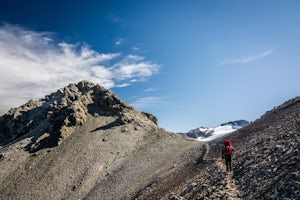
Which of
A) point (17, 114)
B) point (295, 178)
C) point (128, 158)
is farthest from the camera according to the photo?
point (17, 114)

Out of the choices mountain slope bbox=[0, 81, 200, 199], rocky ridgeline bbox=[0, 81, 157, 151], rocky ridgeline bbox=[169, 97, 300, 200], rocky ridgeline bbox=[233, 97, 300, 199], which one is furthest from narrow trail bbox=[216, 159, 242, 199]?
rocky ridgeline bbox=[0, 81, 157, 151]

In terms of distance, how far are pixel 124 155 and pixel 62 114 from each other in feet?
73.5

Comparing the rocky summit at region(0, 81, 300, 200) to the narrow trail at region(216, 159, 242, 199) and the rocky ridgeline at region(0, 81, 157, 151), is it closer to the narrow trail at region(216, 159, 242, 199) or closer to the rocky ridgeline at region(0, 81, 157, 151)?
the narrow trail at region(216, 159, 242, 199)

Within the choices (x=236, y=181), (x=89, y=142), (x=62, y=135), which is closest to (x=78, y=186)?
(x=89, y=142)

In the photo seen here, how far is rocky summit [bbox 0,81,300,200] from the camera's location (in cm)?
1908

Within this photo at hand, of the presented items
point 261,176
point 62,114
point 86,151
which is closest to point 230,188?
point 261,176

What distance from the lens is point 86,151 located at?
56.6 metres

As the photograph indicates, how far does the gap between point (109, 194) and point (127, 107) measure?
31772mm

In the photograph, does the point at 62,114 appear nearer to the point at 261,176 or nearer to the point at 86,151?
the point at 86,151

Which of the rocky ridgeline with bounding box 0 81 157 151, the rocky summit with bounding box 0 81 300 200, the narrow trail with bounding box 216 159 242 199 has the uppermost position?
the rocky ridgeline with bounding box 0 81 157 151

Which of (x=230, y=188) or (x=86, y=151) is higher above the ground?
(x=86, y=151)

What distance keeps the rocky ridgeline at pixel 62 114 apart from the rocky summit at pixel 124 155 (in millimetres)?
239

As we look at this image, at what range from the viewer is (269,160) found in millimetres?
19078

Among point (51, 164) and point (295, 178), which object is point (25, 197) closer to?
point (51, 164)
